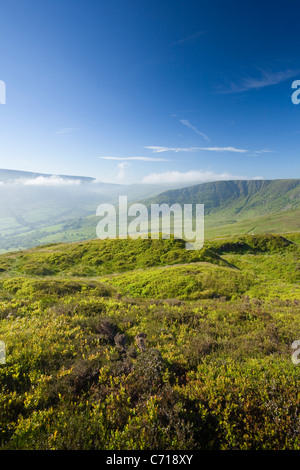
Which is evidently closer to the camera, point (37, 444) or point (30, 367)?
point (37, 444)

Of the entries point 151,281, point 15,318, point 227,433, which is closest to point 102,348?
point 227,433

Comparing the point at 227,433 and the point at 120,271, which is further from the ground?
the point at 227,433

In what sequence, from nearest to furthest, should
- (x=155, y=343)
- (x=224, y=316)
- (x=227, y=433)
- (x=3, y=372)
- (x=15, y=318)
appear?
(x=227, y=433) → (x=3, y=372) → (x=155, y=343) → (x=15, y=318) → (x=224, y=316)

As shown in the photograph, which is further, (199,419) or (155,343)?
(155,343)

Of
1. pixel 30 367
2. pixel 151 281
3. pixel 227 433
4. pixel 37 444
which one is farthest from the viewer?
pixel 151 281

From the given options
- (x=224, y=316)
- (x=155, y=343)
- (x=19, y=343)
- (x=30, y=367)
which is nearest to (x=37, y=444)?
(x=30, y=367)

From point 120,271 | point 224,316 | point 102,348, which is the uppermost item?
point 102,348

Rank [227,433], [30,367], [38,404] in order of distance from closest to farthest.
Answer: [227,433]
[38,404]
[30,367]

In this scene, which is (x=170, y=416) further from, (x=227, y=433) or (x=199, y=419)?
(x=227, y=433)

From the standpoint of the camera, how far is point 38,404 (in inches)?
193

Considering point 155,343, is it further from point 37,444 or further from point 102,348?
point 37,444

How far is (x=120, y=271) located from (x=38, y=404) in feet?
96.2

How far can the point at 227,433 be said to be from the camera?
14.1 ft

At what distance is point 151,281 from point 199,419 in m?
19.3
